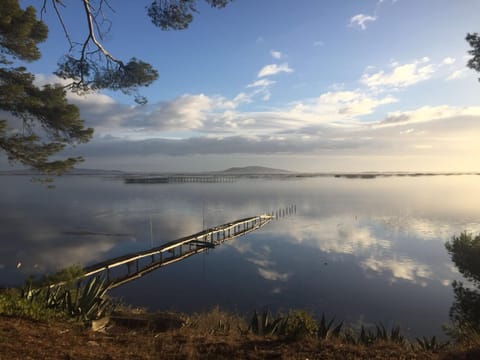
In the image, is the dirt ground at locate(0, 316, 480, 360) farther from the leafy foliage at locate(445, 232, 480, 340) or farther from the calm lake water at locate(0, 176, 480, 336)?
the leafy foliage at locate(445, 232, 480, 340)

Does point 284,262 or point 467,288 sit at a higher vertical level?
point 467,288

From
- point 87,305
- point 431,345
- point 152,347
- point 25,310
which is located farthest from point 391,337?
point 25,310

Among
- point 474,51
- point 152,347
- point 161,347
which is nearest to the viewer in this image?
point 152,347

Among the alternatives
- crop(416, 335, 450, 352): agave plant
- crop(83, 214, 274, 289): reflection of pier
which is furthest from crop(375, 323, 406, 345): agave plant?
crop(83, 214, 274, 289): reflection of pier

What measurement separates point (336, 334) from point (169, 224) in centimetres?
3312

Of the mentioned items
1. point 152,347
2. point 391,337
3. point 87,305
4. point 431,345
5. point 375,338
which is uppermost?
point 152,347

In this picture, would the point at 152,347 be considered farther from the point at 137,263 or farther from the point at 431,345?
the point at 137,263

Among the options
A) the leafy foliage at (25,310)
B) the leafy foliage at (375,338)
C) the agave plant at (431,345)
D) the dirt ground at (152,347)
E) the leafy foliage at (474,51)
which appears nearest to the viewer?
the dirt ground at (152,347)

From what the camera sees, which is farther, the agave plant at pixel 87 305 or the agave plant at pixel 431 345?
the agave plant at pixel 87 305

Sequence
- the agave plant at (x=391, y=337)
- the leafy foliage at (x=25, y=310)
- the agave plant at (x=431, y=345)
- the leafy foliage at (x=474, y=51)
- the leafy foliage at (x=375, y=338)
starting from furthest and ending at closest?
the leafy foliage at (x=474, y=51) → the agave plant at (x=391, y=337) → the leafy foliage at (x=375, y=338) → the agave plant at (x=431, y=345) → the leafy foliage at (x=25, y=310)

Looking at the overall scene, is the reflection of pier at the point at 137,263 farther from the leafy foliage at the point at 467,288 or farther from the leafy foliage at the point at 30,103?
the leafy foliage at the point at 467,288

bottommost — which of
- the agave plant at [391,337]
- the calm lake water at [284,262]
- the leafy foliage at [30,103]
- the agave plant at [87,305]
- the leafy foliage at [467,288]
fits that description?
the calm lake water at [284,262]

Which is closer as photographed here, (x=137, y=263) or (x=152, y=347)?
(x=152, y=347)

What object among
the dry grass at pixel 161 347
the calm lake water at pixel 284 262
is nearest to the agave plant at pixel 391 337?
the dry grass at pixel 161 347
